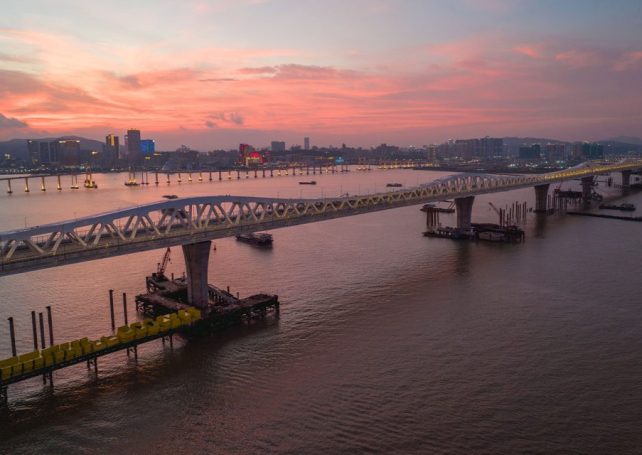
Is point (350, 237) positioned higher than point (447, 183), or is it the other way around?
point (447, 183)

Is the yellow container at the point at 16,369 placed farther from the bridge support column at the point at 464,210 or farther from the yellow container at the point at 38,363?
the bridge support column at the point at 464,210

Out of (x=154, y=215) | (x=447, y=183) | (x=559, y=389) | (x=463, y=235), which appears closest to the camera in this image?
(x=559, y=389)

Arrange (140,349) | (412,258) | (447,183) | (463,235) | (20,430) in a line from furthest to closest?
(447,183) → (463,235) → (412,258) → (140,349) → (20,430)

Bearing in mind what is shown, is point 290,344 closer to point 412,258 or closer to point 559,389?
point 559,389

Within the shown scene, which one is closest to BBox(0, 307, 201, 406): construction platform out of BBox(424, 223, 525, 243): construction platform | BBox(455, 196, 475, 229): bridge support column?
BBox(424, 223, 525, 243): construction platform

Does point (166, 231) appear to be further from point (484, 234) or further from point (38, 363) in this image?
point (484, 234)

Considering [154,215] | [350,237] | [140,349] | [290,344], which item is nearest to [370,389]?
[290,344]
